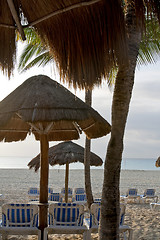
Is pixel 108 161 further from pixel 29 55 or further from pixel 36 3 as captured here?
pixel 29 55

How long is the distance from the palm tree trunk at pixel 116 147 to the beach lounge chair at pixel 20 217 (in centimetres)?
194

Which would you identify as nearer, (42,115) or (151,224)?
(42,115)

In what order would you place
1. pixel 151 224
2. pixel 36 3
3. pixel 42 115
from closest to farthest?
pixel 36 3 < pixel 42 115 < pixel 151 224

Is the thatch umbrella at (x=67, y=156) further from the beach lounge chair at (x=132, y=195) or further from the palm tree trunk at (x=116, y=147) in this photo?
the palm tree trunk at (x=116, y=147)

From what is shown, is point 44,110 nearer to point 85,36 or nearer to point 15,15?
point 15,15

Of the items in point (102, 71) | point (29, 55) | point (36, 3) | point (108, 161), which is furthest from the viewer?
point (29, 55)

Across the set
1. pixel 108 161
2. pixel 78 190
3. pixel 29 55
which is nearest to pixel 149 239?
pixel 108 161

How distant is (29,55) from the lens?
12.9 m

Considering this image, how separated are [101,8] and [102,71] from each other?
53 cm

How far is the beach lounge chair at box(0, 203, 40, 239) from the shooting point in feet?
18.3

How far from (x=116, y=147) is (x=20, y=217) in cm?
253

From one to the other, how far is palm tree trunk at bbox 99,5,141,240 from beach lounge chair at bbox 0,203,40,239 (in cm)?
194

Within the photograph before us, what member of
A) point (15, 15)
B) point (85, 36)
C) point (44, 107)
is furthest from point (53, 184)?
point (85, 36)

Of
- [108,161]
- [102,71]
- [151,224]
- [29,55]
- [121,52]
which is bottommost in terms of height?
[151,224]
